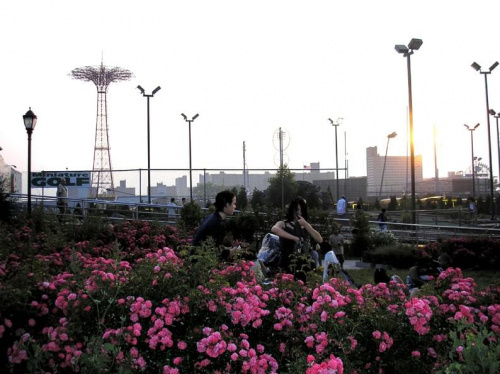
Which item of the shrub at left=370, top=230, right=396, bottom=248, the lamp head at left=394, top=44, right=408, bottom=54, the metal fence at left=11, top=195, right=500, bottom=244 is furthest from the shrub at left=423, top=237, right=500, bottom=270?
the lamp head at left=394, top=44, right=408, bottom=54

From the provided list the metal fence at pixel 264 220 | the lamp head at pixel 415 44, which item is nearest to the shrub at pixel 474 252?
the metal fence at pixel 264 220

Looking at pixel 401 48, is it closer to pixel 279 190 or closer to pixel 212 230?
pixel 279 190

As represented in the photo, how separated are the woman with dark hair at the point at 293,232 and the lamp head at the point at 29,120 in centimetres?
1461

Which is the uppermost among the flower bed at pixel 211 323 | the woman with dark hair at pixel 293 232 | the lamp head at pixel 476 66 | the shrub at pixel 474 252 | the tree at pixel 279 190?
the lamp head at pixel 476 66

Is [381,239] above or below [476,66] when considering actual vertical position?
below

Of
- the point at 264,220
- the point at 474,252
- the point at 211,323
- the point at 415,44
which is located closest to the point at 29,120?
the point at 264,220

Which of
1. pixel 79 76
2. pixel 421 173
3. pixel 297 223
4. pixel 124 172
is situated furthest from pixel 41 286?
pixel 421 173

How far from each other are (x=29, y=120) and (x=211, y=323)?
682 inches

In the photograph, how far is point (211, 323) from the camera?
3.88m

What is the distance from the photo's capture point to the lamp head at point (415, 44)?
65.8ft

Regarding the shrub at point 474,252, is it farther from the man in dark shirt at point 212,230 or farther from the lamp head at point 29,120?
the lamp head at point 29,120

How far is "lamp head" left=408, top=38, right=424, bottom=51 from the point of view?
2006cm

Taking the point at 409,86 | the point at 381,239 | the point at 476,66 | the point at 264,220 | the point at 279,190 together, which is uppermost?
the point at 476,66

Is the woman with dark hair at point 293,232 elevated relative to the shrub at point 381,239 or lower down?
elevated
